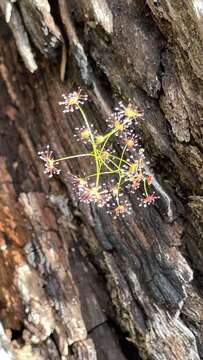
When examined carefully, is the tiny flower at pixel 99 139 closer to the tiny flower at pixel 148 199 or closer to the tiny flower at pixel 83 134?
the tiny flower at pixel 83 134

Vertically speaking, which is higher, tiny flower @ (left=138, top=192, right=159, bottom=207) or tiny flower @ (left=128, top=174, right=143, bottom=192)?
tiny flower @ (left=128, top=174, right=143, bottom=192)

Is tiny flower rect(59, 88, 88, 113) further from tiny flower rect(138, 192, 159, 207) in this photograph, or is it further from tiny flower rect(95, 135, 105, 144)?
tiny flower rect(138, 192, 159, 207)

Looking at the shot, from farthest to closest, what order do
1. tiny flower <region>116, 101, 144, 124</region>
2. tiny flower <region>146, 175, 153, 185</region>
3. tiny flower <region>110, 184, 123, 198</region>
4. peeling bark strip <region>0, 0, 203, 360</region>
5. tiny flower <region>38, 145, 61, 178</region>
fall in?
tiny flower <region>38, 145, 61, 178</region> < tiny flower <region>110, 184, 123, 198</region> < tiny flower <region>146, 175, 153, 185</region> < tiny flower <region>116, 101, 144, 124</region> < peeling bark strip <region>0, 0, 203, 360</region>

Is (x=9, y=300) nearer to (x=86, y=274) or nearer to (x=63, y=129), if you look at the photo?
(x=86, y=274)

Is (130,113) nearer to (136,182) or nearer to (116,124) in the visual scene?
(116,124)

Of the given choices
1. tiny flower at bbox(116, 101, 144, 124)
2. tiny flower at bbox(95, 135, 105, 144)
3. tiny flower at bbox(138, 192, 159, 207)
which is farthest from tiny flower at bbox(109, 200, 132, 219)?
tiny flower at bbox(116, 101, 144, 124)

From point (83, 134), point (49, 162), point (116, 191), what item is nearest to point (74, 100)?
point (83, 134)
